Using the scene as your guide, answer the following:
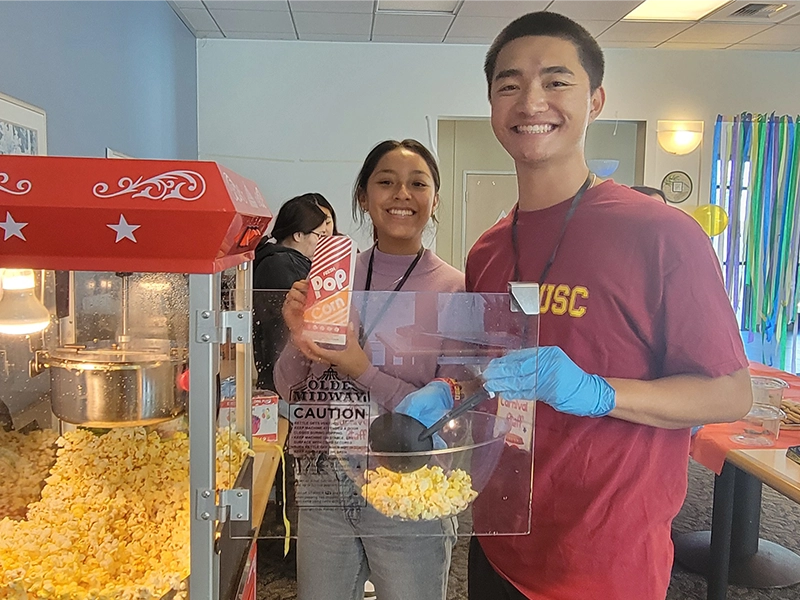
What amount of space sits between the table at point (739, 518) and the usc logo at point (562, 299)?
2.96ft

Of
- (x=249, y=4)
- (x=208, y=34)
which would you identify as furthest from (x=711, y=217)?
(x=208, y=34)

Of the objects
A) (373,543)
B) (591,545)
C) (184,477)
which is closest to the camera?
(184,477)

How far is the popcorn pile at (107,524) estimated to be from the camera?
792mm

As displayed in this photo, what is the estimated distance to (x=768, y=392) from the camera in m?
2.04

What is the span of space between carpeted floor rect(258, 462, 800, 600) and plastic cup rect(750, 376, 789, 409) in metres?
0.81

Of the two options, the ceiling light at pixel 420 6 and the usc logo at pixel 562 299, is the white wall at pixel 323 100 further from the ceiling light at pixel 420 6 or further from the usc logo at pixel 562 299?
the usc logo at pixel 562 299

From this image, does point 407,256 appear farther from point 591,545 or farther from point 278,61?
point 278,61

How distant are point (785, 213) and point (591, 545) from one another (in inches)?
165

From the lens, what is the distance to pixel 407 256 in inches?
60.2

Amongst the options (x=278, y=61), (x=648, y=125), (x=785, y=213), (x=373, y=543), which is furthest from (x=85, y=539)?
(x=785, y=213)

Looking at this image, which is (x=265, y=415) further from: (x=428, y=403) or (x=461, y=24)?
(x=461, y=24)

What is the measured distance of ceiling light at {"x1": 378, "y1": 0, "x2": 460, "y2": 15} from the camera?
11.7ft

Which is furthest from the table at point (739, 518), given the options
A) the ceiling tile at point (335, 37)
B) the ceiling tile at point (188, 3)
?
the ceiling tile at point (188, 3)

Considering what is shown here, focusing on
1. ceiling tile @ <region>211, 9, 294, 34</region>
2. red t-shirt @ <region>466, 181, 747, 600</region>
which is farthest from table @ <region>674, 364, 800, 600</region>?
ceiling tile @ <region>211, 9, 294, 34</region>
